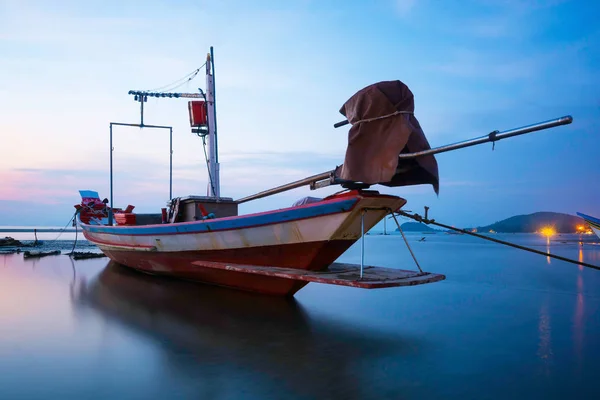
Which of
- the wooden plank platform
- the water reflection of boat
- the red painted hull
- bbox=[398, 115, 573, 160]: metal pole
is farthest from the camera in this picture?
the red painted hull

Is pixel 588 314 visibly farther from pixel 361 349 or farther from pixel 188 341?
pixel 188 341

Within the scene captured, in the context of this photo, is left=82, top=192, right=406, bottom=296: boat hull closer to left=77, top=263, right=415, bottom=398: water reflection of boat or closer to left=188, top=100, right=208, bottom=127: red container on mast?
left=77, top=263, right=415, bottom=398: water reflection of boat

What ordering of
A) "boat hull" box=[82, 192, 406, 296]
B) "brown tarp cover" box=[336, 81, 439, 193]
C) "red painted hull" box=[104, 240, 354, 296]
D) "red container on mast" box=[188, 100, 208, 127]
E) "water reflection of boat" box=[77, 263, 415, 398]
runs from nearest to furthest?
"water reflection of boat" box=[77, 263, 415, 398]
"brown tarp cover" box=[336, 81, 439, 193]
"boat hull" box=[82, 192, 406, 296]
"red painted hull" box=[104, 240, 354, 296]
"red container on mast" box=[188, 100, 208, 127]

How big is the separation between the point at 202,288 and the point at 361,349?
20.2 feet

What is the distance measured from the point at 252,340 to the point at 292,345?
2.24 ft

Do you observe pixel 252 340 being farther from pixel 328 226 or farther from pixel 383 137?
pixel 383 137

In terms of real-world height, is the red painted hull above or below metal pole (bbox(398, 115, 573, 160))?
below

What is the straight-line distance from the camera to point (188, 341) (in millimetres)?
6316

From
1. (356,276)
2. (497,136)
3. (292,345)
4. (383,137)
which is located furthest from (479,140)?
(292,345)

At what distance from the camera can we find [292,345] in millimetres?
6129

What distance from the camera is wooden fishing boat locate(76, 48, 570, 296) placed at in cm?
645

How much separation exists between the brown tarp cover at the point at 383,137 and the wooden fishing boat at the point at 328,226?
0.05ft

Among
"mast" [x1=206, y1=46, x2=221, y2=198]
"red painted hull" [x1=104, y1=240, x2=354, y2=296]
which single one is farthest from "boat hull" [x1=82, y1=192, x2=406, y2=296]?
"mast" [x1=206, y1=46, x2=221, y2=198]

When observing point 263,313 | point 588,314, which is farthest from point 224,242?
point 588,314
